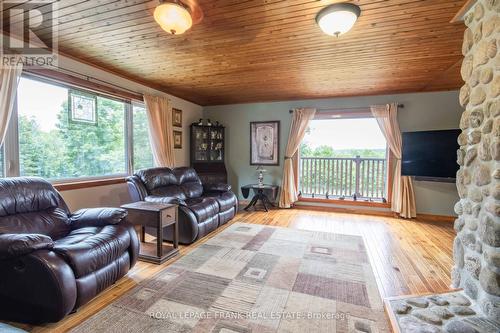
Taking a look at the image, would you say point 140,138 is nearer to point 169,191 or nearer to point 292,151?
point 169,191

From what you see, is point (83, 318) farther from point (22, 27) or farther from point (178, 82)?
→ point (178, 82)

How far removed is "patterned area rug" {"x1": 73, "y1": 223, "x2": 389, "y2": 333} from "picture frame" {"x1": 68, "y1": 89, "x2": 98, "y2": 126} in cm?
232

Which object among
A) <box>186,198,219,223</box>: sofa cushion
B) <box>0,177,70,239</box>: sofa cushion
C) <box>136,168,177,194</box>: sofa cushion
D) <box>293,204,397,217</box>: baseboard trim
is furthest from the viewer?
<box>293,204,397,217</box>: baseboard trim

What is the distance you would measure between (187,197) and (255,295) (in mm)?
2175

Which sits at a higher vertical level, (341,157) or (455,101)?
(455,101)

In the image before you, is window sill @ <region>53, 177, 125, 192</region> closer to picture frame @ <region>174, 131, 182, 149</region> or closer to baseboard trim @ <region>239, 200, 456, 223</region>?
picture frame @ <region>174, 131, 182, 149</region>

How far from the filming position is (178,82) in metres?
4.00

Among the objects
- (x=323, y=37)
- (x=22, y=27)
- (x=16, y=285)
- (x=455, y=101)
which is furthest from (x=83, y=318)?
(x=455, y=101)

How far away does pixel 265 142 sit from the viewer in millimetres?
5422

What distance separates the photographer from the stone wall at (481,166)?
1564 millimetres

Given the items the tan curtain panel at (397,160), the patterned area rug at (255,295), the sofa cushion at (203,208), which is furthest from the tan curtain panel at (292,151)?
the patterned area rug at (255,295)

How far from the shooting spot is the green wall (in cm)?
429

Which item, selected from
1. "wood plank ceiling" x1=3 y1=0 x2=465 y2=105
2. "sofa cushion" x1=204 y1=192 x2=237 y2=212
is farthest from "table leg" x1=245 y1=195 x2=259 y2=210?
"wood plank ceiling" x1=3 y1=0 x2=465 y2=105

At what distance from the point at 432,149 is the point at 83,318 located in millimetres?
4861
